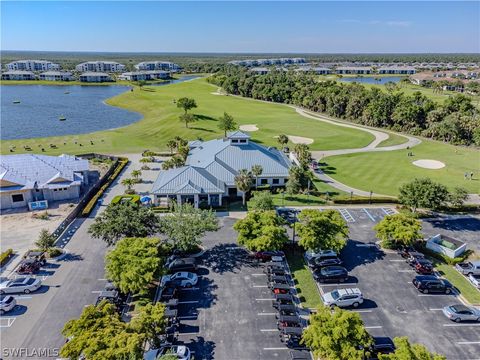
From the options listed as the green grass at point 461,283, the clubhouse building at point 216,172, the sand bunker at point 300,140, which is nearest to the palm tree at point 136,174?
the clubhouse building at point 216,172

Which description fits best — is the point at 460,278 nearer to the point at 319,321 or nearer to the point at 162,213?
the point at 319,321

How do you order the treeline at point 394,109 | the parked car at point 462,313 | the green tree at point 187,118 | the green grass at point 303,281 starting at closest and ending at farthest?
the parked car at point 462,313 < the green grass at point 303,281 < the treeline at point 394,109 < the green tree at point 187,118

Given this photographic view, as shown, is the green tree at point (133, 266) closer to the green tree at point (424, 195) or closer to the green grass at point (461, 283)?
the green grass at point (461, 283)

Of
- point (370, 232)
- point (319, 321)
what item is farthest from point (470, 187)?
point (319, 321)

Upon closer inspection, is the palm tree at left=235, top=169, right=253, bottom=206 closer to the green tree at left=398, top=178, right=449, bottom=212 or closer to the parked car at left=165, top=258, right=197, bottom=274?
the parked car at left=165, top=258, right=197, bottom=274

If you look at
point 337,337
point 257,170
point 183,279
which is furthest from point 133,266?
point 257,170

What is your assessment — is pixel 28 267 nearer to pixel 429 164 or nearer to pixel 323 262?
pixel 323 262
